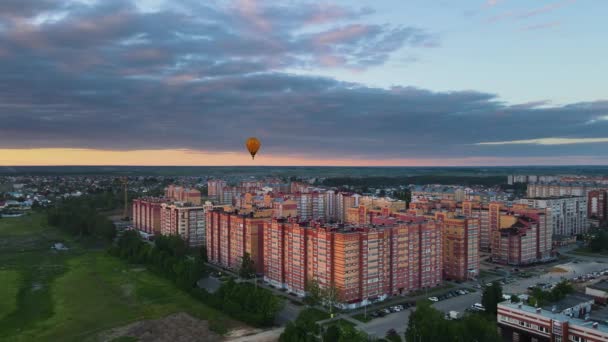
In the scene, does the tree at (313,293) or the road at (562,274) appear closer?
the tree at (313,293)

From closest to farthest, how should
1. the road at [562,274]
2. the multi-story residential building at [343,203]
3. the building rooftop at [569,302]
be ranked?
the building rooftop at [569,302] → the road at [562,274] → the multi-story residential building at [343,203]

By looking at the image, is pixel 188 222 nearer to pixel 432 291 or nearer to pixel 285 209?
pixel 285 209

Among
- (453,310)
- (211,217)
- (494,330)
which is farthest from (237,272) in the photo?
(494,330)

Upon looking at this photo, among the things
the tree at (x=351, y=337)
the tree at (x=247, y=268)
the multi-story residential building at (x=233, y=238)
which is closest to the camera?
the tree at (x=351, y=337)

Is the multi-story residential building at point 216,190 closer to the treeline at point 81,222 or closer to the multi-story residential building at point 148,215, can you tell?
the treeline at point 81,222

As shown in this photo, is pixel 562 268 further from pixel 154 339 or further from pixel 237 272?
pixel 154 339

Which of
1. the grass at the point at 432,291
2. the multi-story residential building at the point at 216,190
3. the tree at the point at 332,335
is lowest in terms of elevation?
the grass at the point at 432,291

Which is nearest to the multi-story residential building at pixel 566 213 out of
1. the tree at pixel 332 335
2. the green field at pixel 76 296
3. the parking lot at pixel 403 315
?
the parking lot at pixel 403 315

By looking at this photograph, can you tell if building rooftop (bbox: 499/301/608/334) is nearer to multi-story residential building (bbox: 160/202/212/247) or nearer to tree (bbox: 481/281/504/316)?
tree (bbox: 481/281/504/316)
